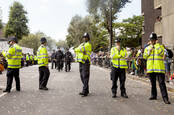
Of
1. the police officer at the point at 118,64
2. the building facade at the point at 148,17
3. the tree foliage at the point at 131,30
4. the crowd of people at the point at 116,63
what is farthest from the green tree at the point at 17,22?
the police officer at the point at 118,64

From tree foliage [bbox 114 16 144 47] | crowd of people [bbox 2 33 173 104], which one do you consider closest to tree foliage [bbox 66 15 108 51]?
Result: tree foliage [bbox 114 16 144 47]

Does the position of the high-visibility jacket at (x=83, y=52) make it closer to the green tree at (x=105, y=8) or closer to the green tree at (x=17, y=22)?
the green tree at (x=105, y=8)

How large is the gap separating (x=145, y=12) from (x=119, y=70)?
88.2ft

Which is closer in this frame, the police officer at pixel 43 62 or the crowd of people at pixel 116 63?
the crowd of people at pixel 116 63

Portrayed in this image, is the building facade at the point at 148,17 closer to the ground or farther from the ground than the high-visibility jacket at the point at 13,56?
farther from the ground

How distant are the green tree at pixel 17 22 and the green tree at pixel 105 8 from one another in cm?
2947

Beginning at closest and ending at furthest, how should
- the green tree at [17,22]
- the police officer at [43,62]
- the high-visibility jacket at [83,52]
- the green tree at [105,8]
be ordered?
1. the high-visibility jacket at [83,52]
2. the police officer at [43,62]
3. the green tree at [105,8]
4. the green tree at [17,22]

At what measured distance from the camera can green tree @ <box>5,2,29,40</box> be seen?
5816 cm

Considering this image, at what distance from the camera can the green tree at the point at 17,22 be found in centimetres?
5816

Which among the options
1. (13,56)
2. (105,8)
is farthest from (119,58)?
(105,8)

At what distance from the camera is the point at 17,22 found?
2281 inches

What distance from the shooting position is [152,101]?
23.0 ft

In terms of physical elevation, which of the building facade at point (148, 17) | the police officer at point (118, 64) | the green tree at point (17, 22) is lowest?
the police officer at point (118, 64)

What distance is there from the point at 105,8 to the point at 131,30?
38.4m
